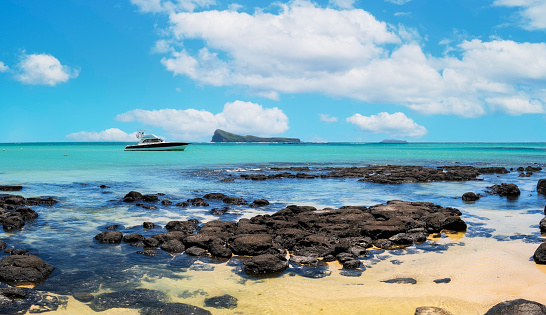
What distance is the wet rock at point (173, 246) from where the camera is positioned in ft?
41.3

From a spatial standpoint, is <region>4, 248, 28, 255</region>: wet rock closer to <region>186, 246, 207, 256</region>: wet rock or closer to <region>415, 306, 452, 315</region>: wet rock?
<region>186, 246, 207, 256</region>: wet rock

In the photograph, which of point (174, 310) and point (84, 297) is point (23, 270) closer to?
point (84, 297)

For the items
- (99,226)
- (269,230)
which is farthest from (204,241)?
(99,226)

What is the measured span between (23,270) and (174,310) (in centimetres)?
475

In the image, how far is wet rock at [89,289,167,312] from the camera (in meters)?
8.59

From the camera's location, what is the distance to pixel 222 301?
8.86m

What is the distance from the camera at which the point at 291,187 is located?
30.5 metres

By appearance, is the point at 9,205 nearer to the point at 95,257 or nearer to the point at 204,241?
the point at 95,257

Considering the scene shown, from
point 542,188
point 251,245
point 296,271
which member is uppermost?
point 542,188

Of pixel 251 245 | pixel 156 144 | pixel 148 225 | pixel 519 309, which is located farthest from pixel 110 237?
pixel 156 144

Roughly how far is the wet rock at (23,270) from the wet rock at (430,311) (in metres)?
9.29

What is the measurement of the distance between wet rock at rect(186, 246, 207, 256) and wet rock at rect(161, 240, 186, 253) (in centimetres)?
37

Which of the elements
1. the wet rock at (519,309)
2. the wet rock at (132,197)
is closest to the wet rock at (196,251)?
the wet rock at (519,309)

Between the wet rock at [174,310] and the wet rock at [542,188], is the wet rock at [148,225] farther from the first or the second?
the wet rock at [542,188]
